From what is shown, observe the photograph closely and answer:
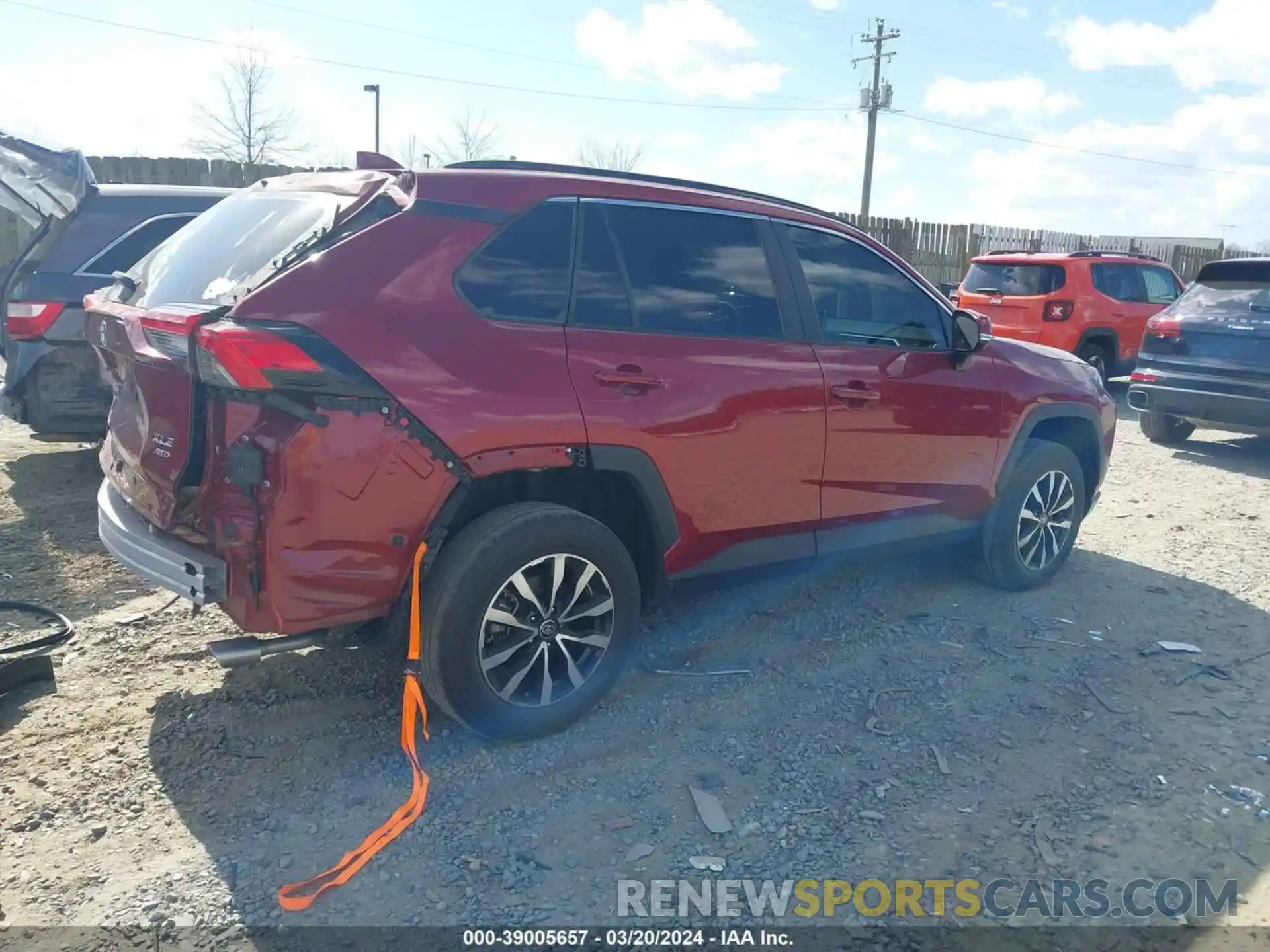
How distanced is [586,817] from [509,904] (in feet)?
1.49

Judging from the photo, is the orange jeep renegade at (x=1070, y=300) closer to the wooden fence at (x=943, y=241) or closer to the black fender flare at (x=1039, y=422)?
the wooden fence at (x=943, y=241)

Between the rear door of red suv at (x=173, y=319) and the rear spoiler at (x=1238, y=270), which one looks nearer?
the rear door of red suv at (x=173, y=319)

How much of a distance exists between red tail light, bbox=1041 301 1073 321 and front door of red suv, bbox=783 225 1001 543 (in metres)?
7.52

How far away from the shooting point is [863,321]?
430 cm

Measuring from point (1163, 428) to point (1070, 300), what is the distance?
2.53 m

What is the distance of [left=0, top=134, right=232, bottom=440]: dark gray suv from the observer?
5996 mm

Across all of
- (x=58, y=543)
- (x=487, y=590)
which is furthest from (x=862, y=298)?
(x=58, y=543)

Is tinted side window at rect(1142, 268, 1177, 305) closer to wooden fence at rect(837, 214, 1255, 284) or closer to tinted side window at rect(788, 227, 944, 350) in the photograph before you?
wooden fence at rect(837, 214, 1255, 284)

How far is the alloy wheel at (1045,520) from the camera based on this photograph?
505 centimetres

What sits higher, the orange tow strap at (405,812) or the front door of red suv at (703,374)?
the front door of red suv at (703,374)

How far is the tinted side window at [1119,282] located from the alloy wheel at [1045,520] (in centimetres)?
759

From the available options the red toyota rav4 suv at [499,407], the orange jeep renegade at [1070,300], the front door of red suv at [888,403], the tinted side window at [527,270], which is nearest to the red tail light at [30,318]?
the red toyota rav4 suv at [499,407]

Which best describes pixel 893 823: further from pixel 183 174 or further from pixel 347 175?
pixel 183 174

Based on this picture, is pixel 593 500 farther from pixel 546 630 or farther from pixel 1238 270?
pixel 1238 270
